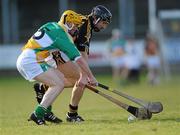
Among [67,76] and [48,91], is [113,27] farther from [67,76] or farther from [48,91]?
[48,91]

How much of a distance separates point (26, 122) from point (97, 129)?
2069 millimetres

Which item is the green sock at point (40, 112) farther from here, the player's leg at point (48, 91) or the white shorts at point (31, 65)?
the white shorts at point (31, 65)

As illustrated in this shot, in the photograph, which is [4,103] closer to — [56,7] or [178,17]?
[178,17]

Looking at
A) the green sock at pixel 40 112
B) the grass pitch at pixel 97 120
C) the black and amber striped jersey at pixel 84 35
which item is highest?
the black and amber striped jersey at pixel 84 35

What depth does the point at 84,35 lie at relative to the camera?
14055 millimetres

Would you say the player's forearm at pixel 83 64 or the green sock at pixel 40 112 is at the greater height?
the player's forearm at pixel 83 64

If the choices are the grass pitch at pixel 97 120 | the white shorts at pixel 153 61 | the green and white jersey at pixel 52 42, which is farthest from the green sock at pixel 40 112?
the white shorts at pixel 153 61

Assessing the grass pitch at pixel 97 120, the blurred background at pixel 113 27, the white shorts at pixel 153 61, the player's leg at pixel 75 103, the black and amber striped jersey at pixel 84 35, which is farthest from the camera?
the blurred background at pixel 113 27

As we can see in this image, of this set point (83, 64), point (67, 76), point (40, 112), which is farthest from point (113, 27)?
point (40, 112)

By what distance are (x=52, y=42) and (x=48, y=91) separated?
33.1 inches

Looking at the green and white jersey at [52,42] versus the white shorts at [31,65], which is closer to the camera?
the green and white jersey at [52,42]

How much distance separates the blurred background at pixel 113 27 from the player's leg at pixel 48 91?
17.7 metres

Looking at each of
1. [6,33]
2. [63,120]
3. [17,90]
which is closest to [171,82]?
[17,90]

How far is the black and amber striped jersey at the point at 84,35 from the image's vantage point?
13930 mm
